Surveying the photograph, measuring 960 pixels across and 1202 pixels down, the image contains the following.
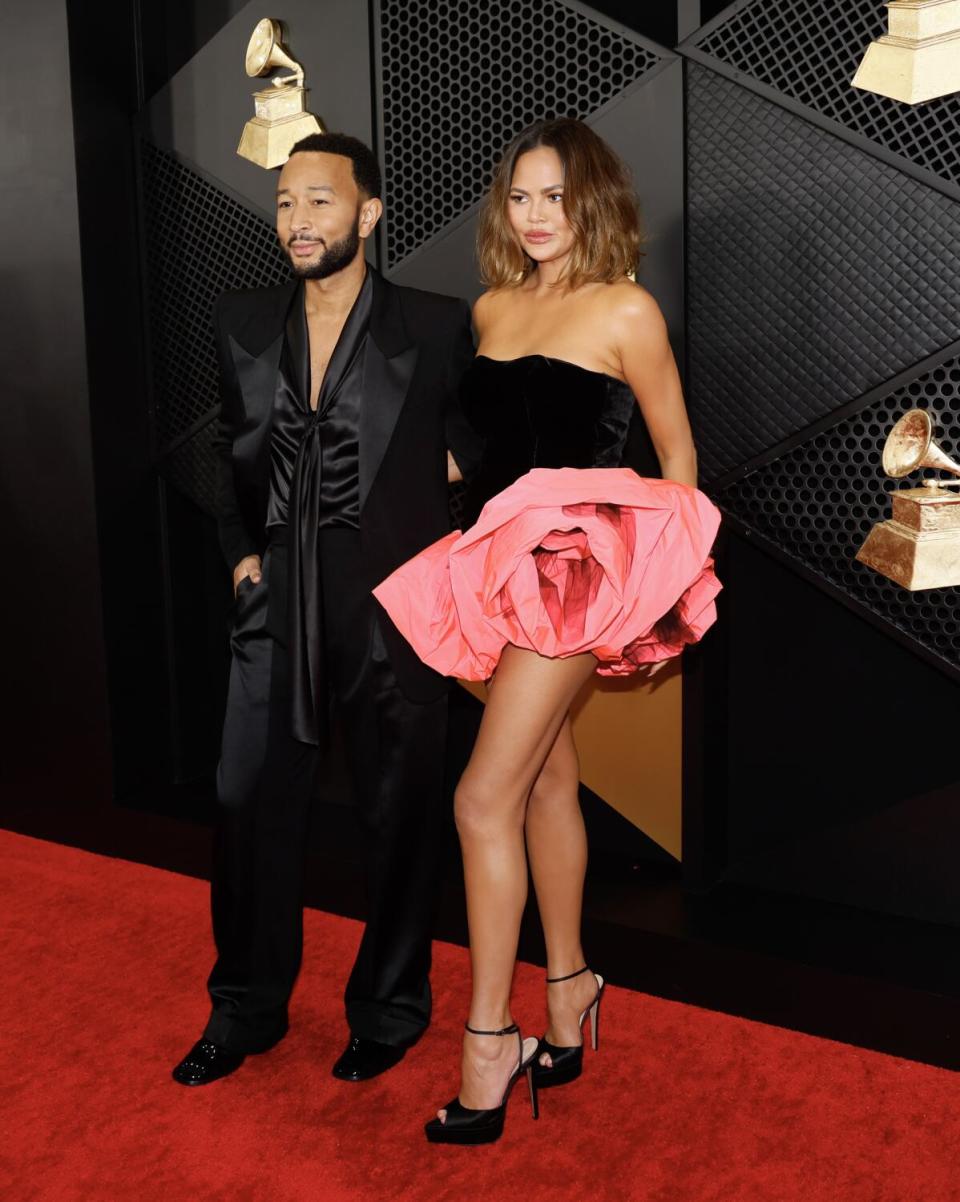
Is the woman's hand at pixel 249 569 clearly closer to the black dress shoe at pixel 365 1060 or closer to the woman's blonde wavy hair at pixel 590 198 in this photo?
the woman's blonde wavy hair at pixel 590 198

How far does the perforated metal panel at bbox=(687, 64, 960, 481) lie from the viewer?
278 cm

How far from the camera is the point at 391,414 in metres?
2.55

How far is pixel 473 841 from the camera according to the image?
2.38 m

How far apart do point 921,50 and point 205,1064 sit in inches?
94.8

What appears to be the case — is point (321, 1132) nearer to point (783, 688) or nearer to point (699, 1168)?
point (699, 1168)

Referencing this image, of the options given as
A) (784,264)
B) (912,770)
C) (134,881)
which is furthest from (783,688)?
(134,881)

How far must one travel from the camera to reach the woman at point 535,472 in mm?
2357

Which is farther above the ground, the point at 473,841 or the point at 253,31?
the point at 253,31

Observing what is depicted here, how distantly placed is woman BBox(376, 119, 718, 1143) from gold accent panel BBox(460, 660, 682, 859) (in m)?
0.96

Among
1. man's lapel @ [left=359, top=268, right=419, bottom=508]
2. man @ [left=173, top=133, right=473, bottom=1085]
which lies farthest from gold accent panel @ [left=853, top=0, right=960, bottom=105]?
man's lapel @ [left=359, top=268, right=419, bottom=508]

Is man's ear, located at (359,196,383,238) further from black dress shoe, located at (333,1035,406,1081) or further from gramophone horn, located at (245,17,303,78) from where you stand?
black dress shoe, located at (333,1035,406,1081)

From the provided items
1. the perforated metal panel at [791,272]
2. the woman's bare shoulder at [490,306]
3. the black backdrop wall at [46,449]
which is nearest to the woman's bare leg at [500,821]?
the woman's bare shoulder at [490,306]

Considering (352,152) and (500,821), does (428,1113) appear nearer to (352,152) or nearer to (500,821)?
(500,821)

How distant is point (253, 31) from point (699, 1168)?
290cm
